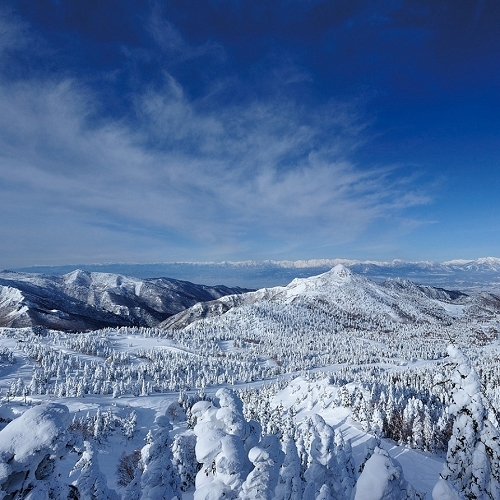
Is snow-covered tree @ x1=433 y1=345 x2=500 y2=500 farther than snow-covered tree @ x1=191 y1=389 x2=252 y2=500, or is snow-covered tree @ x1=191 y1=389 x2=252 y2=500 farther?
snow-covered tree @ x1=433 y1=345 x2=500 y2=500

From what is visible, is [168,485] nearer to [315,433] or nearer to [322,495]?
[322,495]

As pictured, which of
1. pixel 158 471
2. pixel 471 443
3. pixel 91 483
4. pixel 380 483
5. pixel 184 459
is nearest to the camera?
pixel 380 483

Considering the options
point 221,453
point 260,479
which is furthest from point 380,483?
point 221,453

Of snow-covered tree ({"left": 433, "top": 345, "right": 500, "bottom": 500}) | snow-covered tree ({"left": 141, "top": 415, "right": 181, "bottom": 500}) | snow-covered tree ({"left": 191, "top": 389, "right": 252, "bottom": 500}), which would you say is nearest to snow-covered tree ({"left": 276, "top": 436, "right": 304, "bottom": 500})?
snow-covered tree ({"left": 141, "top": 415, "right": 181, "bottom": 500})

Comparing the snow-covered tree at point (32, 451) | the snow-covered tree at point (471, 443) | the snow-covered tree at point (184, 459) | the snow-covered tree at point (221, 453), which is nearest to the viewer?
the snow-covered tree at point (32, 451)

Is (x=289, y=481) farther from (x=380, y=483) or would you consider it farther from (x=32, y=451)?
(x=32, y=451)

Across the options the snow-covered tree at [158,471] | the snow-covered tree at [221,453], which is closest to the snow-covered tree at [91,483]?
the snow-covered tree at [158,471]

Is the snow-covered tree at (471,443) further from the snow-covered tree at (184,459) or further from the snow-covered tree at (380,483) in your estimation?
the snow-covered tree at (184,459)

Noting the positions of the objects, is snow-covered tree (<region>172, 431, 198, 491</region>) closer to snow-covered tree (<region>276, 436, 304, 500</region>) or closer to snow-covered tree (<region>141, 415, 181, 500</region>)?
snow-covered tree (<region>141, 415, 181, 500</region>)

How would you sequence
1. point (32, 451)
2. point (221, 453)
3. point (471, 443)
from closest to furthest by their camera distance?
point (32, 451) → point (221, 453) → point (471, 443)
